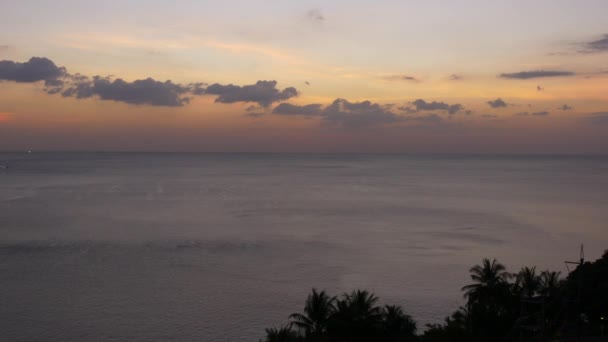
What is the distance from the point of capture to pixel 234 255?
81.1 metres

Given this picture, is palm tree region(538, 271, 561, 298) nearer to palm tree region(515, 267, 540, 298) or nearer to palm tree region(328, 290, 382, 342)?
palm tree region(515, 267, 540, 298)

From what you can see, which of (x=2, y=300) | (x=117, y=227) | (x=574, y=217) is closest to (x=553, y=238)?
(x=574, y=217)

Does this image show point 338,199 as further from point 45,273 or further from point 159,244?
point 45,273

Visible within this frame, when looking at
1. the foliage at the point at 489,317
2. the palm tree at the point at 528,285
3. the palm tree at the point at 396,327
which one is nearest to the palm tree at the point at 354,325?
the foliage at the point at 489,317

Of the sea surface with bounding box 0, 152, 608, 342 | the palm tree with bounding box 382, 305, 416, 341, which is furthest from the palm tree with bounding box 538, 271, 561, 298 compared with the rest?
the sea surface with bounding box 0, 152, 608, 342

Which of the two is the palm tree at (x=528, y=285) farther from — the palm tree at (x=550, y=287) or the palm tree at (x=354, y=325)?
the palm tree at (x=354, y=325)

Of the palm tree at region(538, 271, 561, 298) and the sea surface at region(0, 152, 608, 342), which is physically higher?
the palm tree at region(538, 271, 561, 298)

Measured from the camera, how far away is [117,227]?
102688 millimetres

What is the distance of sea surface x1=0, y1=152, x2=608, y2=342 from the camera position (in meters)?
55.4

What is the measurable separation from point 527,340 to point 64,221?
94.9 meters

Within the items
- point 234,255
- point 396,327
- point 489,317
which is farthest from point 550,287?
point 234,255

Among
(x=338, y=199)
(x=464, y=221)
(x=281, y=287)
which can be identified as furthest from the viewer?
(x=338, y=199)

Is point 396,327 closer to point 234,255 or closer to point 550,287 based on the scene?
point 550,287

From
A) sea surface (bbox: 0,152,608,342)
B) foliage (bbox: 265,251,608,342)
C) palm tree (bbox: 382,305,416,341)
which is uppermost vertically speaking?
foliage (bbox: 265,251,608,342)
